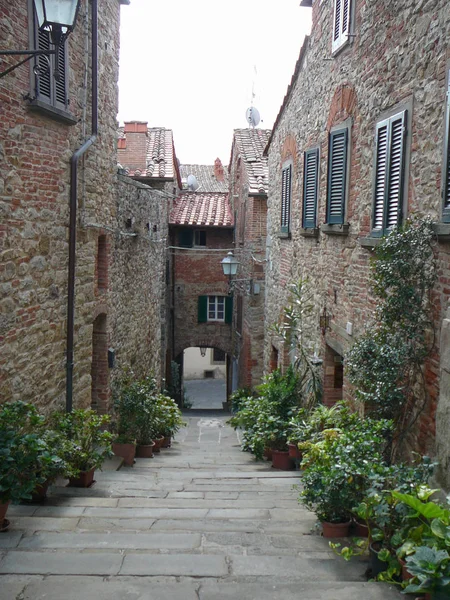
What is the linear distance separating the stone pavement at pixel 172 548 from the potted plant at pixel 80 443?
21cm

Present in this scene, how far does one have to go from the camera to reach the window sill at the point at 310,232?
9.70 metres

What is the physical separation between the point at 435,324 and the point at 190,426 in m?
12.2

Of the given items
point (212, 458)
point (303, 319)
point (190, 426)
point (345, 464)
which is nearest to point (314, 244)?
point (303, 319)

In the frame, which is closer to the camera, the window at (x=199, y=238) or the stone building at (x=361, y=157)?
the stone building at (x=361, y=157)

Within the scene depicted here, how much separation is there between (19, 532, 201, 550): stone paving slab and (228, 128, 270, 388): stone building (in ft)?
38.2

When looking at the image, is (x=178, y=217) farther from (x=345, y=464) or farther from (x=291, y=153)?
(x=345, y=464)

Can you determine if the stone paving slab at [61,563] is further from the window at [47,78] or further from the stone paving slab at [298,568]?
the window at [47,78]

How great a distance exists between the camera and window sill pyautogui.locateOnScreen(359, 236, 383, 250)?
21.7 feet

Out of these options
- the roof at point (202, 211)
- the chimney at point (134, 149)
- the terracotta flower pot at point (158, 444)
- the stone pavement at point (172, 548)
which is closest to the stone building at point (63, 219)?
the terracotta flower pot at point (158, 444)

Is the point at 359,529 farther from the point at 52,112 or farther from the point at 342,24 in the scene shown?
the point at 342,24

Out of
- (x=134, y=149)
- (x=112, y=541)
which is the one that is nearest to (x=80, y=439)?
(x=112, y=541)

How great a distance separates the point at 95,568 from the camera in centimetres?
444

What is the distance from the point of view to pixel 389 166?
630 cm

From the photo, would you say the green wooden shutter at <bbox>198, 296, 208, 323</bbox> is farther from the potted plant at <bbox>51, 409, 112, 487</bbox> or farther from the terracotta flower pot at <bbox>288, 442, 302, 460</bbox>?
the potted plant at <bbox>51, 409, 112, 487</bbox>
